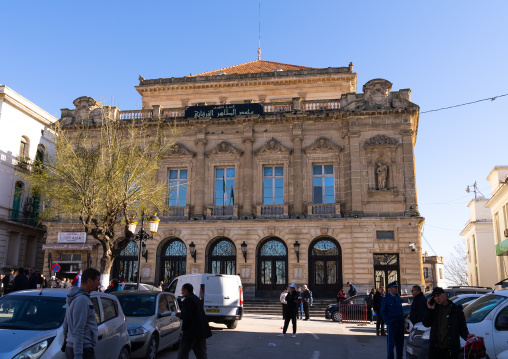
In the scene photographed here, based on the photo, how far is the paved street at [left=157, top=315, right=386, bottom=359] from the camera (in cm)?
1166

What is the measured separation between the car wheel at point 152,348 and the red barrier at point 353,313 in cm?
1341

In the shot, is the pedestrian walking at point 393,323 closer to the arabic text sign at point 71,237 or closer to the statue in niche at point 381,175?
the statue in niche at point 381,175

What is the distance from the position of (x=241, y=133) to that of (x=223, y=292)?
49.8ft

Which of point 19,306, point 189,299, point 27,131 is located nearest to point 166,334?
point 189,299

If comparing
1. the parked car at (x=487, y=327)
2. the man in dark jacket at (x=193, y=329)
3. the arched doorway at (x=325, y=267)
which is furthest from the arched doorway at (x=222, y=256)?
the man in dark jacket at (x=193, y=329)

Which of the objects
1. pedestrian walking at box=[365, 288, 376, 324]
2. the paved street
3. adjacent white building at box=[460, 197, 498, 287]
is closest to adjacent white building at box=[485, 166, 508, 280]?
adjacent white building at box=[460, 197, 498, 287]

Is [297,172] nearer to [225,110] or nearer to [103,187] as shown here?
[225,110]

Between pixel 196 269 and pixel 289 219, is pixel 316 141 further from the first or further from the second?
pixel 196 269

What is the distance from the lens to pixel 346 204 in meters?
28.3

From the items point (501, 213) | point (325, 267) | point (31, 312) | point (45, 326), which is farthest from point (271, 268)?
point (501, 213)

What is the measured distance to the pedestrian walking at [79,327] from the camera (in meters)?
5.79

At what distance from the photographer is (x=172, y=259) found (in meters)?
29.5

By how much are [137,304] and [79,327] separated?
5470 millimetres

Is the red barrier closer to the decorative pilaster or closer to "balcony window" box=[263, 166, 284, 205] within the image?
the decorative pilaster
